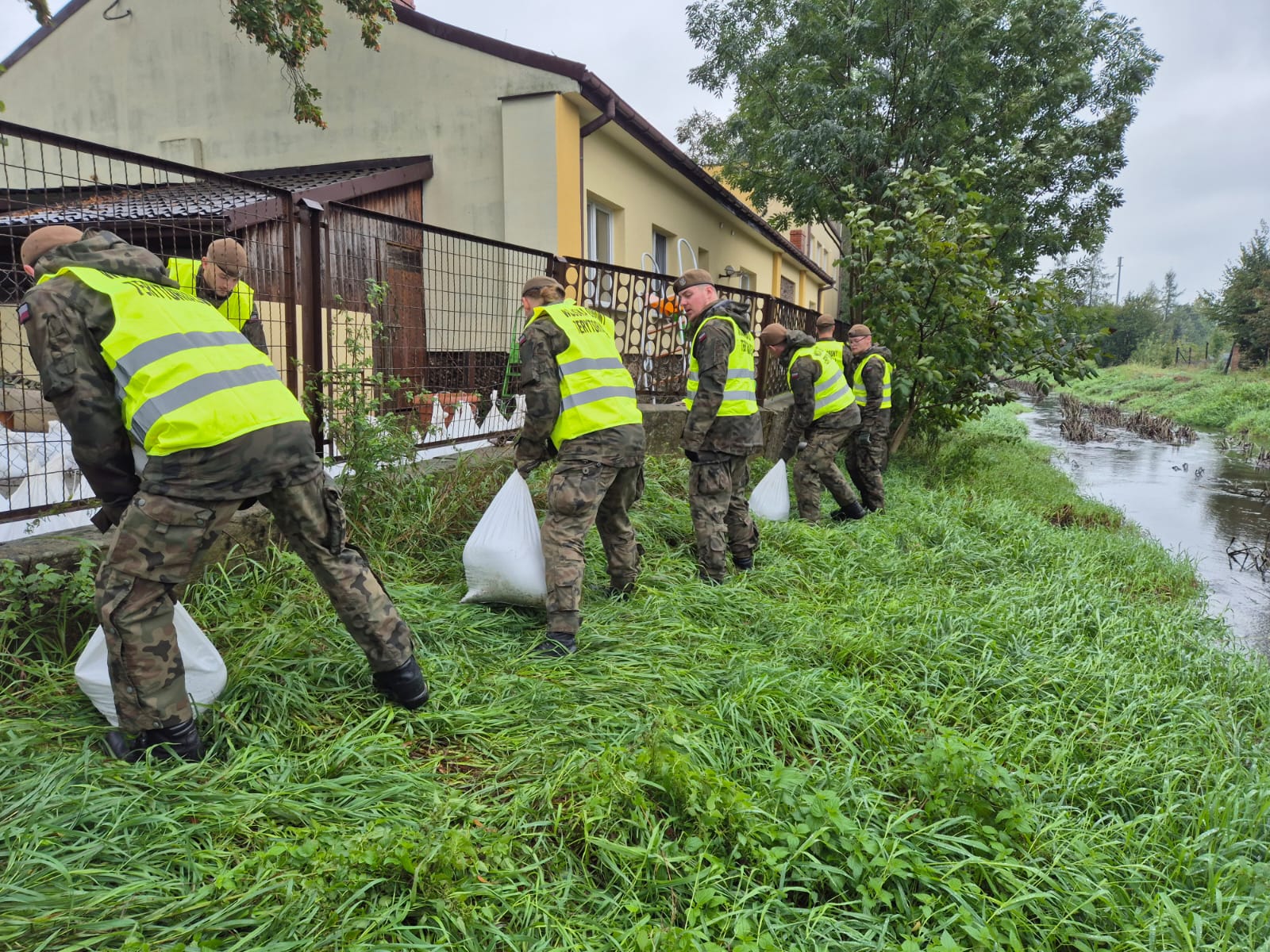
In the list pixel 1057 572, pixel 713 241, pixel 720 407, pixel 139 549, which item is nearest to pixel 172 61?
pixel 713 241

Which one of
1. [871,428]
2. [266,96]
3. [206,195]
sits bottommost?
[871,428]

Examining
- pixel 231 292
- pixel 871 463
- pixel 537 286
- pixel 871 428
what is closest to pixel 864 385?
pixel 871 428

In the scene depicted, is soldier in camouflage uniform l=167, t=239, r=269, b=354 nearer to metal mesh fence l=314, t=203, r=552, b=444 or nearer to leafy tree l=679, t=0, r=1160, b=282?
metal mesh fence l=314, t=203, r=552, b=444

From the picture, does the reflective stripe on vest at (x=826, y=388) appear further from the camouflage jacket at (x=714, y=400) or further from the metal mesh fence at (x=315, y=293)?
the metal mesh fence at (x=315, y=293)

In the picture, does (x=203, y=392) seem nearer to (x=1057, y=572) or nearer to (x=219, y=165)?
(x=1057, y=572)

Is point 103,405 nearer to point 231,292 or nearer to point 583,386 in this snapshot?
point 231,292

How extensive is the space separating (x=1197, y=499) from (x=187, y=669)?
35.2 feet

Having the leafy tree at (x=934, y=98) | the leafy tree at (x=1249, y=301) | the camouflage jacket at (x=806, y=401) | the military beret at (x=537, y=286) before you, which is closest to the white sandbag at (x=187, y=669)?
the military beret at (x=537, y=286)

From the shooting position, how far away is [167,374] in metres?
2.01

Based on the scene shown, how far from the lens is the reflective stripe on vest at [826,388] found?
5.73 meters

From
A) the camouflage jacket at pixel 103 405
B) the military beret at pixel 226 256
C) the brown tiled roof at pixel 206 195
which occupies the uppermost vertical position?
the brown tiled roof at pixel 206 195

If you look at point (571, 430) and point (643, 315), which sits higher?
point (643, 315)

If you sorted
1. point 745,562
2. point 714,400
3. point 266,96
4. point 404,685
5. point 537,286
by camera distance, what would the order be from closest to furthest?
point 404,685 < point 537,286 < point 714,400 < point 745,562 < point 266,96

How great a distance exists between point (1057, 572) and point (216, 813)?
4760 millimetres
